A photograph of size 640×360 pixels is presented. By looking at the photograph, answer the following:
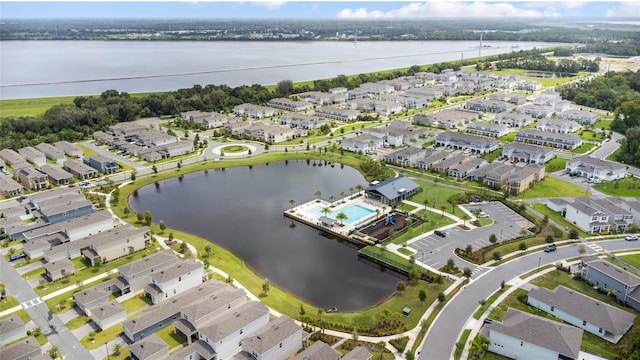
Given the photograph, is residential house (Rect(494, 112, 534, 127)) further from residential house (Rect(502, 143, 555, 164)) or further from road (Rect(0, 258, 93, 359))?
road (Rect(0, 258, 93, 359))

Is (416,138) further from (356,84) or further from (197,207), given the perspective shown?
(356,84)

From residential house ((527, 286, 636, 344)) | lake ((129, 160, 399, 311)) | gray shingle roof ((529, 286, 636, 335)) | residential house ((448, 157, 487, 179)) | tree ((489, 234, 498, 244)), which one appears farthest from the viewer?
residential house ((448, 157, 487, 179))

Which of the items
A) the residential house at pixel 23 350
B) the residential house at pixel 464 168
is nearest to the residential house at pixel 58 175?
the residential house at pixel 23 350

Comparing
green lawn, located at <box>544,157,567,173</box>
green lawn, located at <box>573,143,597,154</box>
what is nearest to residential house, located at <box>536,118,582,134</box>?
green lawn, located at <box>573,143,597,154</box>

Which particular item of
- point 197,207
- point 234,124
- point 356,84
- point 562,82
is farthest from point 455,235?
point 562,82

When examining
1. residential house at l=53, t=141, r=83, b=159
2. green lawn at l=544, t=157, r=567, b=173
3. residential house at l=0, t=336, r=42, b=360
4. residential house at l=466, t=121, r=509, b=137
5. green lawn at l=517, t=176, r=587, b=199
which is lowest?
residential house at l=0, t=336, r=42, b=360

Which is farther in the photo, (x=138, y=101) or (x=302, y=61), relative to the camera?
(x=302, y=61)

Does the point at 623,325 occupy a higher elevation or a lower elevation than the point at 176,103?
lower

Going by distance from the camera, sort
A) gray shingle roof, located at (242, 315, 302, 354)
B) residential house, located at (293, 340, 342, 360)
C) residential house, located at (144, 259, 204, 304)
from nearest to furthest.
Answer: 1. residential house, located at (293, 340, 342, 360)
2. gray shingle roof, located at (242, 315, 302, 354)
3. residential house, located at (144, 259, 204, 304)
